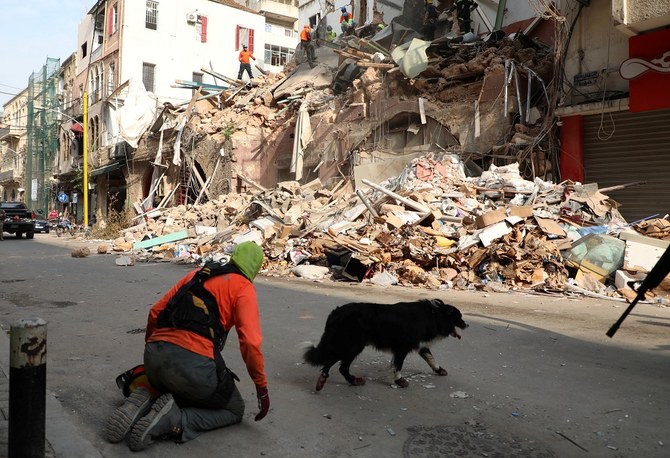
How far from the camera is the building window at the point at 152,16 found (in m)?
38.9

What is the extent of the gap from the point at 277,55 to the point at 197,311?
165ft

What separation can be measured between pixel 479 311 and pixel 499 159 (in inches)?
325

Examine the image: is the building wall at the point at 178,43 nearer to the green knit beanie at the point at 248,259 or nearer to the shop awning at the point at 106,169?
the shop awning at the point at 106,169

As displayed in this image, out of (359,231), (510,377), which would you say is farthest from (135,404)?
(359,231)

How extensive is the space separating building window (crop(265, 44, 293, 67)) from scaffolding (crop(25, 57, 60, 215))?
1863cm

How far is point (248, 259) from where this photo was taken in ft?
11.8

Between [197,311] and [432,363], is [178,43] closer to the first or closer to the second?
[432,363]

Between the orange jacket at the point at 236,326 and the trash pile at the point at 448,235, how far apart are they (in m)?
7.24

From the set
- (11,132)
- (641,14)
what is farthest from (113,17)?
(641,14)

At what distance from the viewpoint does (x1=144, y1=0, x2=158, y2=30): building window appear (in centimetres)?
3894

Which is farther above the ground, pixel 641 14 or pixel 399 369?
pixel 641 14

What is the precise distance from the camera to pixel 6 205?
2658 cm

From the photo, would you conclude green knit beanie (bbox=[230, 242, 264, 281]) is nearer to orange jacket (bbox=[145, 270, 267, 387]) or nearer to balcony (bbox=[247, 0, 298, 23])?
orange jacket (bbox=[145, 270, 267, 387])

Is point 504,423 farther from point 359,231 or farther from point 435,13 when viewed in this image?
point 435,13
